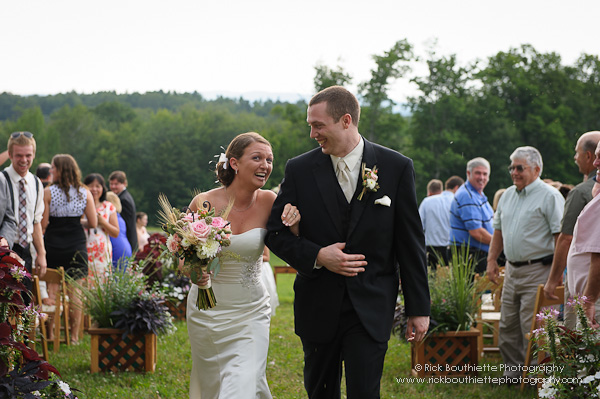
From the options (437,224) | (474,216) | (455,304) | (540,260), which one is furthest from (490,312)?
(540,260)

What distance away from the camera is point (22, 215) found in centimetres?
735

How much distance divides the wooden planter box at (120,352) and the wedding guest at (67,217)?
4.66ft

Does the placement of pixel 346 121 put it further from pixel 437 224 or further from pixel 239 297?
pixel 437 224

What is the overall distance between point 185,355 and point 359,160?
16.9 ft

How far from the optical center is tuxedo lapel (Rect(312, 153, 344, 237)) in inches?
168

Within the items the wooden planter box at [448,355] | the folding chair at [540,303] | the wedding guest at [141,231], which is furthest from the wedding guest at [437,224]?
the wedding guest at [141,231]

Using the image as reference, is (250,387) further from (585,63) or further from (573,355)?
(585,63)

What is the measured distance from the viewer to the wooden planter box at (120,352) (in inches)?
293

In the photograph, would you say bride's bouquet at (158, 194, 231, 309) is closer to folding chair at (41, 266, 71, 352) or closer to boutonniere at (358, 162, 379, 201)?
boutonniere at (358, 162, 379, 201)

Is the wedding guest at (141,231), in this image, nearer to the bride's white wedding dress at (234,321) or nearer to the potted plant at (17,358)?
the bride's white wedding dress at (234,321)

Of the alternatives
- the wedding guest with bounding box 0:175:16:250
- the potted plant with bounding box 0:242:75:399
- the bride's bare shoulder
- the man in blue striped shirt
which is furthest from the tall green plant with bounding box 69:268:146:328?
the man in blue striped shirt

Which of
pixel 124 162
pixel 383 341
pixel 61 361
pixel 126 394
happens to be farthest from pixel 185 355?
pixel 124 162

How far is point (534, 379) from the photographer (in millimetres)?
6641

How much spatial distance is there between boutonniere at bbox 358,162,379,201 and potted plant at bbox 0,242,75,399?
2.11m
